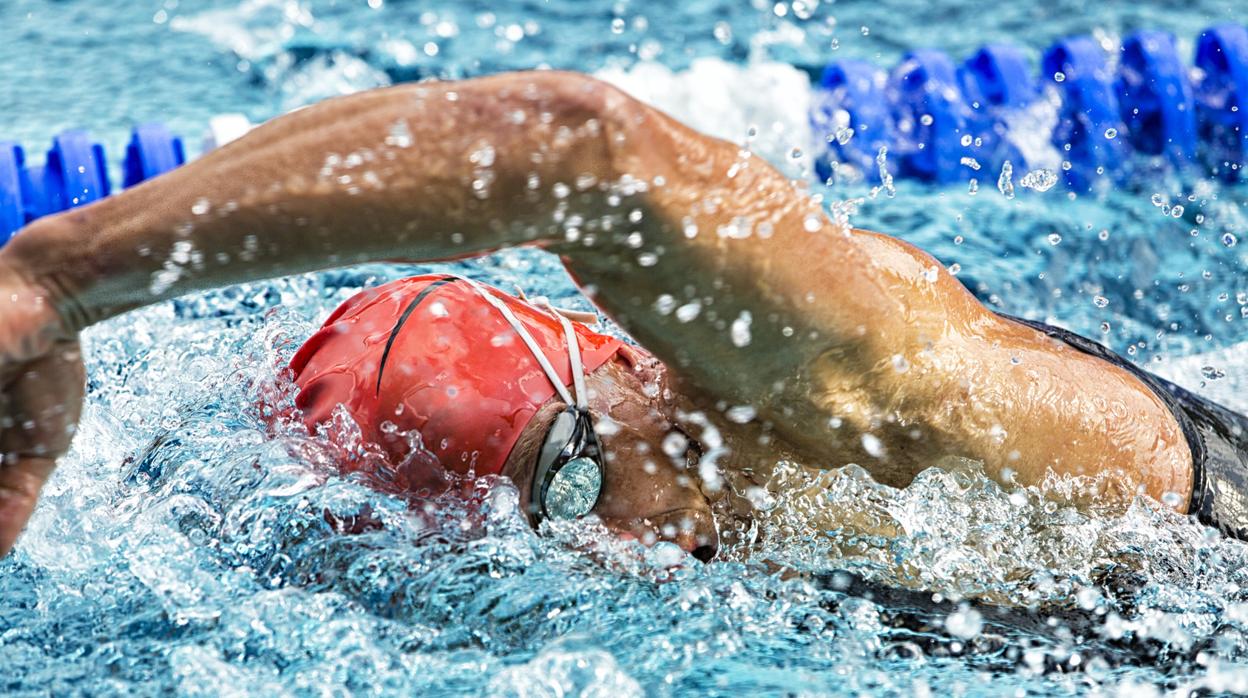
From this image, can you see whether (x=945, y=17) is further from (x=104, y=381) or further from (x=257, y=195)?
(x=257, y=195)

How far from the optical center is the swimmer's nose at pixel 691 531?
167 centimetres

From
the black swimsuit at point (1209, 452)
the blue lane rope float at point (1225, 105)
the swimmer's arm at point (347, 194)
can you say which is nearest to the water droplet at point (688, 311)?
the swimmer's arm at point (347, 194)

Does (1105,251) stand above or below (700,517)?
below

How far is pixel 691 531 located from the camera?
5.50 feet

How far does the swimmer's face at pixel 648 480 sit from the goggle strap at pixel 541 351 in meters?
0.05

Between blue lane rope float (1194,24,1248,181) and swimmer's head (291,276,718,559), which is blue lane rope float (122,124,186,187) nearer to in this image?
swimmer's head (291,276,718,559)

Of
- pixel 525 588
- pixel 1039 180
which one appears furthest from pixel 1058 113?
pixel 525 588

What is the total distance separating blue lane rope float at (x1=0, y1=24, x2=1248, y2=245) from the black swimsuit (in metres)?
1.77

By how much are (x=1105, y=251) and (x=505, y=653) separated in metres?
2.35

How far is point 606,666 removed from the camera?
1496 mm

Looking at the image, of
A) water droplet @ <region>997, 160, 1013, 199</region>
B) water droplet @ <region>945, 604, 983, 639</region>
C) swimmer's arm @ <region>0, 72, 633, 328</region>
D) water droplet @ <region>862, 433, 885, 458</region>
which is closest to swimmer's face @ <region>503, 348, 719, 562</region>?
water droplet @ <region>862, 433, 885, 458</region>

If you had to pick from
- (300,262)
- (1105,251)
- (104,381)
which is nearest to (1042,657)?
(300,262)

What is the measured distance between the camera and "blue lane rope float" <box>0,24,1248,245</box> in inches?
145

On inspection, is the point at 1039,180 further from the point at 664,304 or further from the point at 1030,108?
Result: the point at 664,304
